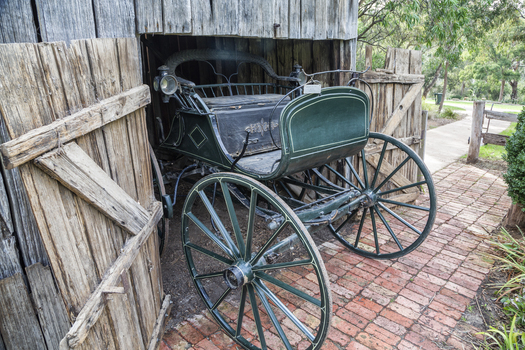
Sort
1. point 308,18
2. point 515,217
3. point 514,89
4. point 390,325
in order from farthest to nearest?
point 514,89
point 515,217
point 308,18
point 390,325

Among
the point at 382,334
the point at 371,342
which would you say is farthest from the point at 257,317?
the point at 382,334

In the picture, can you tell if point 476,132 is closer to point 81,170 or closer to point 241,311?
point 241,311

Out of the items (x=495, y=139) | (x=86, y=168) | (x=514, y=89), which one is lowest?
(x=514, y=89)

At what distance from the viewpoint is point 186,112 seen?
131 inches

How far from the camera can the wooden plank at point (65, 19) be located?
182 cm

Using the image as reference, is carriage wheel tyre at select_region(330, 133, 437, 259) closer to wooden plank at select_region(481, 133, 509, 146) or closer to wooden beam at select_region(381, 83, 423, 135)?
wooden beam at select_region(381, 83, 423, 135)

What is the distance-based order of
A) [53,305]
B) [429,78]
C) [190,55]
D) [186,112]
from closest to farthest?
1. [53,305]
2. [186,112]
3. [190,55]
4. [429,78]

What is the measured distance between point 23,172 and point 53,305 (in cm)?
123

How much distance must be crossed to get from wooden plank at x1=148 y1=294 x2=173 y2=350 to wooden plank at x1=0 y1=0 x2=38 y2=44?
2.02m

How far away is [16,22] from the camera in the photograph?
1804 millimetres

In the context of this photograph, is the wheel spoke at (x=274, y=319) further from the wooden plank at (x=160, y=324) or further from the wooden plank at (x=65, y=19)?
the wooden plank at (x=65, y=19)

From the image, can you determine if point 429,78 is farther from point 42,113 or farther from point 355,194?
point 42,113

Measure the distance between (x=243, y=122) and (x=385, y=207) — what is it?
158 cm

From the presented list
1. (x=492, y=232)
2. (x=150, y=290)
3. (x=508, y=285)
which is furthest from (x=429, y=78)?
(x=150, y=290)
